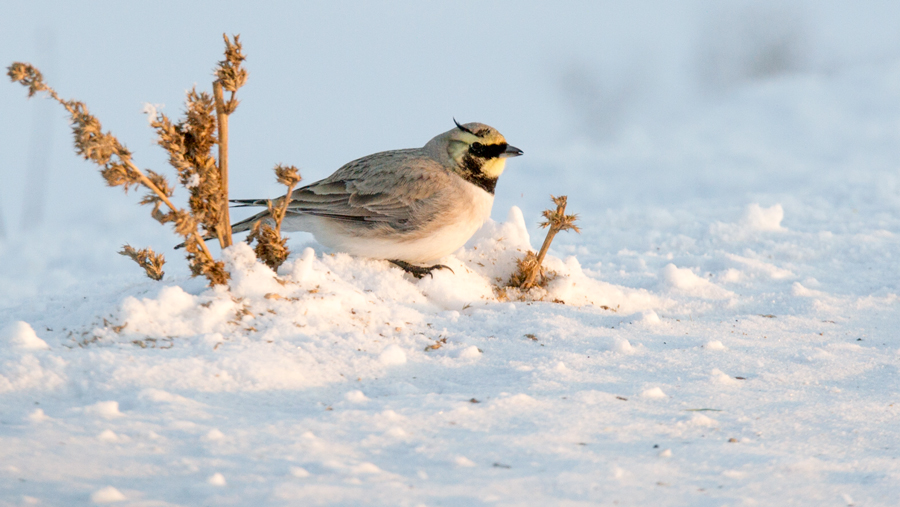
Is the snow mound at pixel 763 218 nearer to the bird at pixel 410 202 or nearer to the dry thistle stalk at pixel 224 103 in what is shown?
the bird at pixel 410 202

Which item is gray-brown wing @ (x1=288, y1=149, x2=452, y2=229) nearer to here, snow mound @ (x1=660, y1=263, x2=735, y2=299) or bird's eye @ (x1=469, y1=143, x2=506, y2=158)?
bird's eye @ (x1=469, y1=143, x2=506, y2=158)

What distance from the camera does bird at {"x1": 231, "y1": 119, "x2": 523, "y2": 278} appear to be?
4.51m

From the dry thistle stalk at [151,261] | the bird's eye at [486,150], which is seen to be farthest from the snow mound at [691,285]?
the dry thistle stalk at [151,261]

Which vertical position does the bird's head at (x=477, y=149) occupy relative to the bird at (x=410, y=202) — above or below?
above

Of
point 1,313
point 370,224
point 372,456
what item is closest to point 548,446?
point 372,456

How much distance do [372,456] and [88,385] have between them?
1.12 metres

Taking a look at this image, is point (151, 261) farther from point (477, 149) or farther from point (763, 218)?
point (763, 218)

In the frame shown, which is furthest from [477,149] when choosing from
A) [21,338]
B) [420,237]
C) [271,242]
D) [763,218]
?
[763,218]

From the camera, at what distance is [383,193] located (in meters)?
4.61

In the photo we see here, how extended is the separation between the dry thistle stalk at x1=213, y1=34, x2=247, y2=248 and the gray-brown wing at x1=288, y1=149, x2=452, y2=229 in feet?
3.16

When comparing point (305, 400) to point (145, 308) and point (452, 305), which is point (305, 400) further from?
point (452, 305)

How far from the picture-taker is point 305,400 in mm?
2848

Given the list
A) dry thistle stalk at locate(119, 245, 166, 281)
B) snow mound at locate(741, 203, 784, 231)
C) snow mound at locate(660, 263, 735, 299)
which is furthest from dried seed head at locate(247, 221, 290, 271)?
snow mound at locate(741, 203, 784, 231)

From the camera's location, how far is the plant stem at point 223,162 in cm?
347
